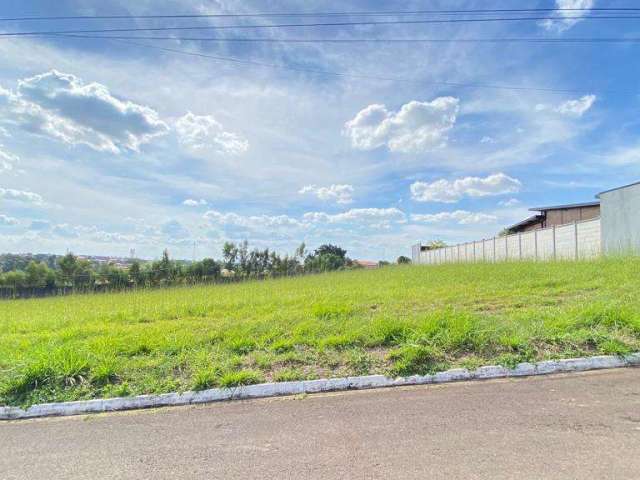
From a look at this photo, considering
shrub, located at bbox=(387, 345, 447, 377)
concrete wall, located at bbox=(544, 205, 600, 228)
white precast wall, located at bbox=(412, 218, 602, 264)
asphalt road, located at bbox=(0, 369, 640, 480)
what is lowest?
asphalt road, located at bbox=(0, 369, 640, 480)

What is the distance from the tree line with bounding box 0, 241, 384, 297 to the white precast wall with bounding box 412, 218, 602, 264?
1426 centimetres

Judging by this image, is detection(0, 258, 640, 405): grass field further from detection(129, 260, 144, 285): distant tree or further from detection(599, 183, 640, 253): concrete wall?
detection(129, 260, 144, 285): distant tree

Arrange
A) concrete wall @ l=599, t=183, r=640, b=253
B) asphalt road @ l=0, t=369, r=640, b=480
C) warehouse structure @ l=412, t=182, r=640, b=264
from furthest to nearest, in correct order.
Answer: warehouse structure @ l=412, t=182, r=640, b=264, concrete wall @ l=599, t=183, r=640, b=253, asphalt road @ l=0, t=369, r=640, b=480

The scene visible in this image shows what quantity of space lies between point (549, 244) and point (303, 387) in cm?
1915

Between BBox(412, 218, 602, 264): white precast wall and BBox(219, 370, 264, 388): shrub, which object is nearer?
BBox(219, 370, 264, 388): shrub

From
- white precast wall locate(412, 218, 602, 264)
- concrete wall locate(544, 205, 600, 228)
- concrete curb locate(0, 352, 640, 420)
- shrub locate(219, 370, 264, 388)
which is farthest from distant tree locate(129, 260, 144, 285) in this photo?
concrete wall locate(544, 205, 600, 228)

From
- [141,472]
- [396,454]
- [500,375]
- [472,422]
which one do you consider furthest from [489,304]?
[141,472]

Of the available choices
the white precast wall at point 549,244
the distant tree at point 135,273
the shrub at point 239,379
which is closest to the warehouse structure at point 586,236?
the white precast wall at point 549,244

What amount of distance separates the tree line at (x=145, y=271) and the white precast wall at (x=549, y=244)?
1426cm

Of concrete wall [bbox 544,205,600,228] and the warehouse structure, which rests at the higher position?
concrete wall [bbox 544,205,600,228]

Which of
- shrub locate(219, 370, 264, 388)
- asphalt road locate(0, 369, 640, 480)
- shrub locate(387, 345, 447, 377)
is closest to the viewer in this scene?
asphalt road locate(0, 369, 640, 480)

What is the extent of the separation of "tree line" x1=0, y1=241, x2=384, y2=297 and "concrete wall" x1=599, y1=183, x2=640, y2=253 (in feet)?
66.5

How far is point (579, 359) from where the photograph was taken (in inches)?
165

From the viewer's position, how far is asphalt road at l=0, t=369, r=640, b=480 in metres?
2.47
